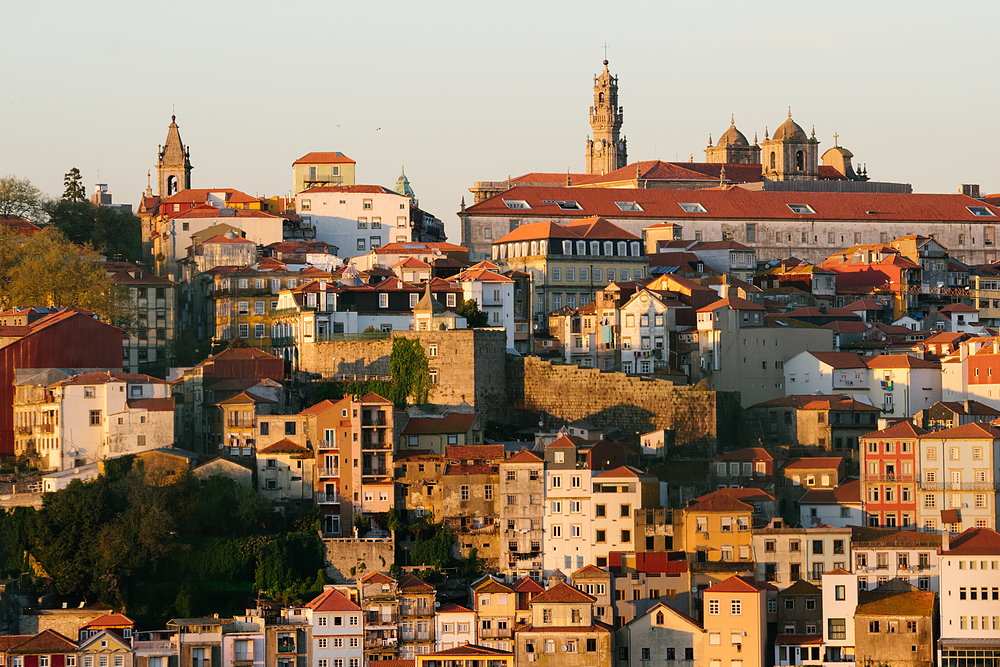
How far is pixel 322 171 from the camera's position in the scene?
309 ft

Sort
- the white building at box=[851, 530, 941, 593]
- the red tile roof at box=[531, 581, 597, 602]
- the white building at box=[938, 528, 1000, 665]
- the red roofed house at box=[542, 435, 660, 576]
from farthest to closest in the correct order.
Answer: the red roofed house at box=[542, 435, 660, 576], the white building at box=[851, 530, 941, 593], the red tile roof at box=[531, 581, 597, 602], the white building at box=[938, 528, 1000, 665]

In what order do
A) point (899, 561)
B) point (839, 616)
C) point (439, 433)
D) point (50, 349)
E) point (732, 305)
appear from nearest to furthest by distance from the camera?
point (839, 616) < point (899, 561) < point (439, 433) < point (50, 349) < point (732, 305)

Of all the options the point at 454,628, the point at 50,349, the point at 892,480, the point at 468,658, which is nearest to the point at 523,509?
the point at 454,628

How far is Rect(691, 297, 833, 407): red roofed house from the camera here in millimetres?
67312

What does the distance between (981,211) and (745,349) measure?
3446cm

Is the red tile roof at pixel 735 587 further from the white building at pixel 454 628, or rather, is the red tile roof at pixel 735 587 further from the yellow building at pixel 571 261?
the yellow building at pixel 571 261

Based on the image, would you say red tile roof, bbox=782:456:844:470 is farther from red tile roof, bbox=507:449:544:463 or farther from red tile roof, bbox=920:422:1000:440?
red tile roof, bbox=507:449:544:463

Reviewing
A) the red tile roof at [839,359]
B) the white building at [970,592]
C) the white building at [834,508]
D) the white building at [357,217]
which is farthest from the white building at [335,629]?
the white building at [357,217]

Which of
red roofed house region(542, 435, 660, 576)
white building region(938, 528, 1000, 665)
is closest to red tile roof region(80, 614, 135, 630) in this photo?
red roofed house region(542, 435, 660, 576)

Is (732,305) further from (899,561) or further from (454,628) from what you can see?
(454,628)

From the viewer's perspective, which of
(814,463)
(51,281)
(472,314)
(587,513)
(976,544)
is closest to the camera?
(976,544)

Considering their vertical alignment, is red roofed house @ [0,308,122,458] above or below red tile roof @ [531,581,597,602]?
above

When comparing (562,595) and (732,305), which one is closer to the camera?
(562,595)

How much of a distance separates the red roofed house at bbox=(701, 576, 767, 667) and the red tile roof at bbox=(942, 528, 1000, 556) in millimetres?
5721
